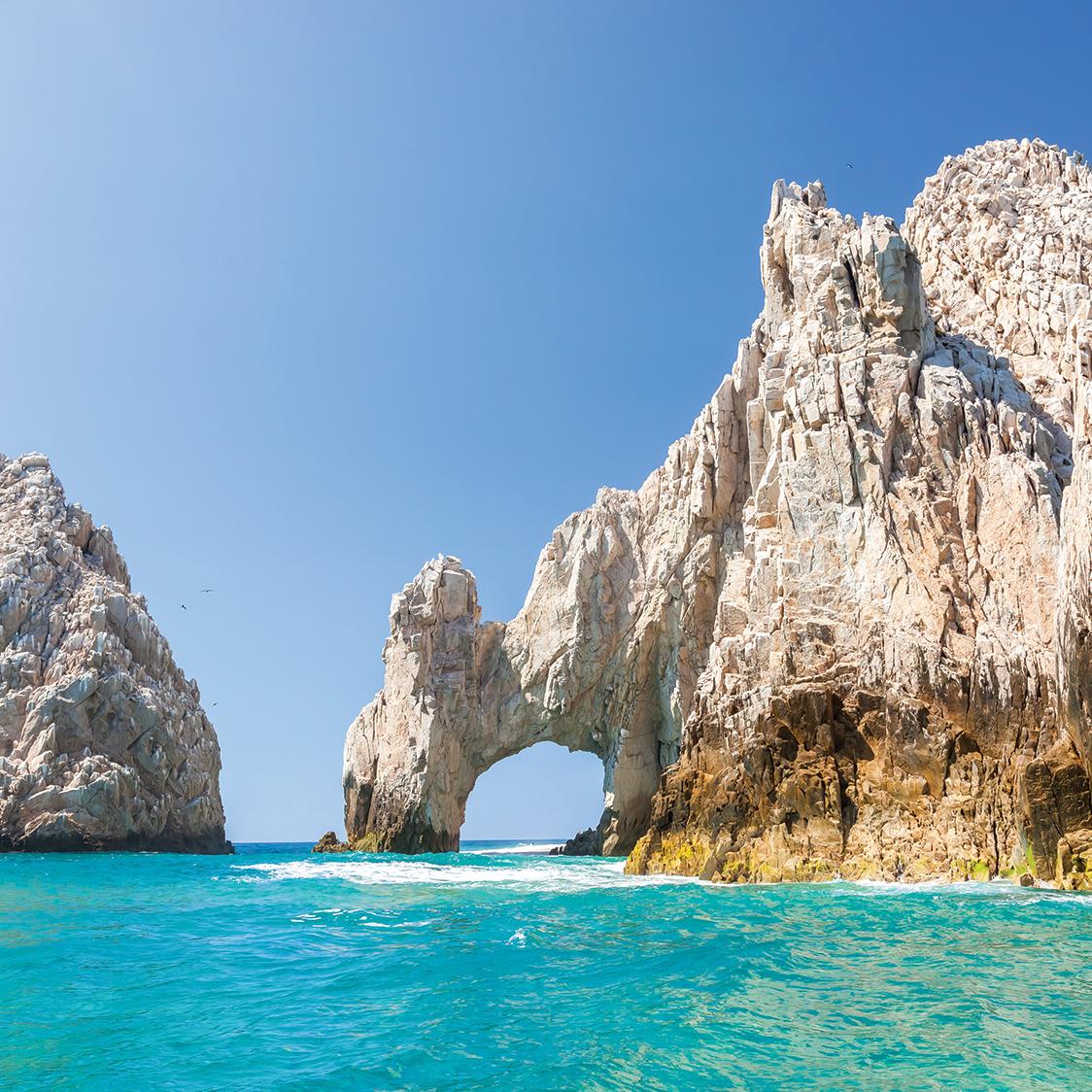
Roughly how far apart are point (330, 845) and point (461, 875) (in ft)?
89.8

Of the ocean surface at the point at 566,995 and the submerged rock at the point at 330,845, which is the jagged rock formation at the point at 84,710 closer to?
the submerged rock at the point at 330,845

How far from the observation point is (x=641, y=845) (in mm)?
30125

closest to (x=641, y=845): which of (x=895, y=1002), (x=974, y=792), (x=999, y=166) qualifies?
(x=974, y=792)

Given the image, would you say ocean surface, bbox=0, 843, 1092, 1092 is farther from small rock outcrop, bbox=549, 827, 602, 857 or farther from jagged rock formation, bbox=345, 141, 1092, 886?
small rock outcrop, bbox=549, 827, 602, 857

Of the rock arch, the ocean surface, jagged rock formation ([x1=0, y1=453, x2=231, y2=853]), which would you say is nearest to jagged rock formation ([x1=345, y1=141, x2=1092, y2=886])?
the rock arch

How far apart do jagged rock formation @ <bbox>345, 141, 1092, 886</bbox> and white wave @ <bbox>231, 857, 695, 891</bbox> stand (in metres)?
2.15

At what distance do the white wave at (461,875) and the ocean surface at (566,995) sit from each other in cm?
644

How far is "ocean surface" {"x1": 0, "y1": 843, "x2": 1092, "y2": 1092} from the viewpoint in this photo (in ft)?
24.6

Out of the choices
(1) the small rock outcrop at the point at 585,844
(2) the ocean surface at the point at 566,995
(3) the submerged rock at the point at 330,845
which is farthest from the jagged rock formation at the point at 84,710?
(2) the ocean surface at the point at 566,995

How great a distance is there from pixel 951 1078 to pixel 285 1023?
21.9 feet

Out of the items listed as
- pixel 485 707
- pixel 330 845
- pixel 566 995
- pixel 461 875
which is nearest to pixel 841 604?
pixel 461 875

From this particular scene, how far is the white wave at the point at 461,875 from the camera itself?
25562 mm

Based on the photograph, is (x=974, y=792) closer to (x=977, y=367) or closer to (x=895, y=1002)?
(x=895, y=1002)

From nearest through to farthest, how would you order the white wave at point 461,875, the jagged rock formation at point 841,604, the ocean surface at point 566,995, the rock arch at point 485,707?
the ocean surface at point 566,995 < the jagged rock formation at point 841,604 < the white wave at point 461,875 < the rock arch at point 485,707
